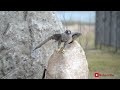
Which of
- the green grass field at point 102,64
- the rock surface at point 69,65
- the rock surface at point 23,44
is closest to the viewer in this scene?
the rock surface at point 69,65

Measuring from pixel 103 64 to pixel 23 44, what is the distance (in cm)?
122

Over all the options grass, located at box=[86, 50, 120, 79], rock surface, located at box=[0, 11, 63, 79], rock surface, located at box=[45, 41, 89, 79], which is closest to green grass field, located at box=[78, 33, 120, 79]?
grass, located at box=[86, 50, 120, 79]

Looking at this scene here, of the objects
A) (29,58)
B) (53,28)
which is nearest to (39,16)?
(53,28)

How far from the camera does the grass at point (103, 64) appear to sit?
511cm

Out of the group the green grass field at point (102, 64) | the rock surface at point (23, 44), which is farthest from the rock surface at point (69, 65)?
the rock surface at point (23, 44)

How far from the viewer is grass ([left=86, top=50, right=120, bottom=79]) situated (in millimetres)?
5112

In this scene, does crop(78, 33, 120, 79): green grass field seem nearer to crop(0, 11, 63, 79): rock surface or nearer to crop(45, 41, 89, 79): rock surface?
crop(45, 41, 89, 79): rock surface

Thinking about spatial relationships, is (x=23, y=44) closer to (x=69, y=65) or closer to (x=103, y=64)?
(x=69, y=65)

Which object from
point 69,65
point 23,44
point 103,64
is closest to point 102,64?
point 103,64

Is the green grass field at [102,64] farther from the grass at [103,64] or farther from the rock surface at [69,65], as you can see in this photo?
the rock surface at [69,65]

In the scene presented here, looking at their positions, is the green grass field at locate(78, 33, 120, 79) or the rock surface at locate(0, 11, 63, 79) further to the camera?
the rock surface at locate(0, 11, 63, 79)

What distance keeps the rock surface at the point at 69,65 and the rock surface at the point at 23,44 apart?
608mm

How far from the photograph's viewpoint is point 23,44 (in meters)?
5.39

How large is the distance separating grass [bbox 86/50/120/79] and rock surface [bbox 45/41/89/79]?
0.23 metres
